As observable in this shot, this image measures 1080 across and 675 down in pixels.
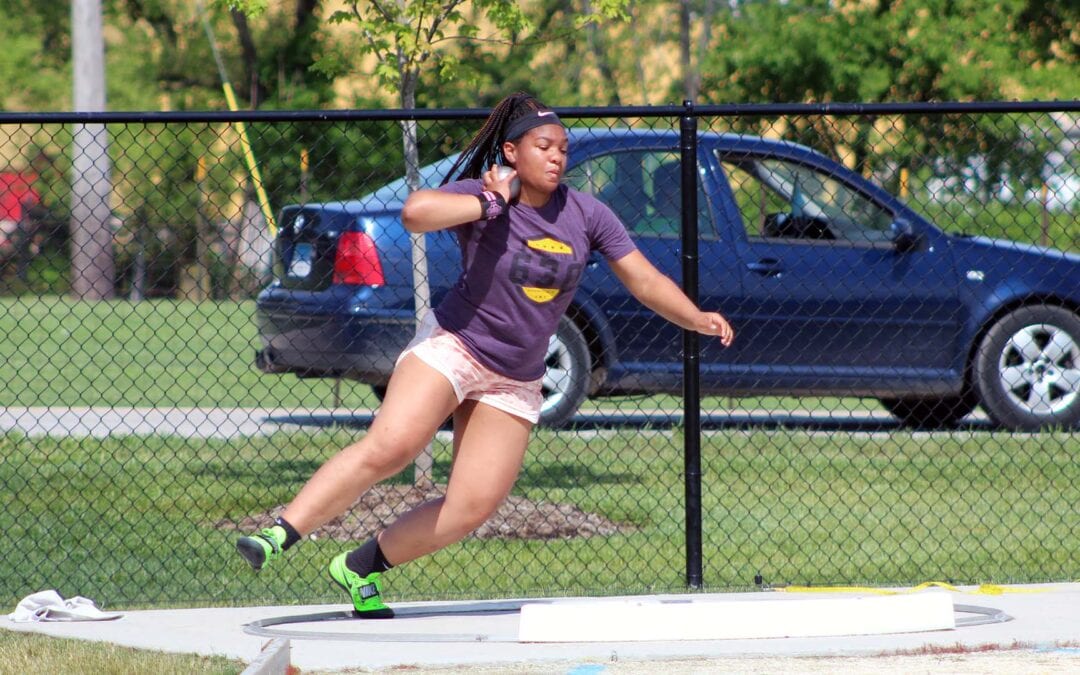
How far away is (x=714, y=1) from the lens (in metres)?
29.0

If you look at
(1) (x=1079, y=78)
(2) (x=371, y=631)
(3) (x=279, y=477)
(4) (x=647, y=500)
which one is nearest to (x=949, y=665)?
(2) (x=371, y=631)

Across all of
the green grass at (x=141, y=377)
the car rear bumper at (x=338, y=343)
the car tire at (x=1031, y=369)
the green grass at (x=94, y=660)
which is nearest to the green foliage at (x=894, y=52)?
the green grass at (x=141, y=377)

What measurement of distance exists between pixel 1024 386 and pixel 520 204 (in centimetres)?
555

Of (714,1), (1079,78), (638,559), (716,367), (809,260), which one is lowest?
(638,559)

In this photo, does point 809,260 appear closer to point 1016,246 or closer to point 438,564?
point 1016,246

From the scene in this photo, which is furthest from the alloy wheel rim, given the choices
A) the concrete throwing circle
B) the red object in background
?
the red object in background

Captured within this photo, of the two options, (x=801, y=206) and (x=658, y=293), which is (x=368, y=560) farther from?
(x=801, y=206)

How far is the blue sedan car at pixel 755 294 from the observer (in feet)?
28.2

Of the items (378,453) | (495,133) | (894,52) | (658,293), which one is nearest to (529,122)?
(495,133)

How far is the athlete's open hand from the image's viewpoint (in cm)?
488

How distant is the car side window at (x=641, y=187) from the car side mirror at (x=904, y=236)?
107cm

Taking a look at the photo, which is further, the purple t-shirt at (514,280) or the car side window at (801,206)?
the car side window at (801,206)

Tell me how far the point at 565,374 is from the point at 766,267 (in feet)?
4.24

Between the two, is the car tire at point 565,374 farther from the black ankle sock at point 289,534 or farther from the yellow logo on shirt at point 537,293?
the black ankle sock at point 289,534
